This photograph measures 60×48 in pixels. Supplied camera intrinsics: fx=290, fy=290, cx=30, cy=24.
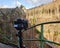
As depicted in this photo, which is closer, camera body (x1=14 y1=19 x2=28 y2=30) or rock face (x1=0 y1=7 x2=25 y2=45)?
camera body (x1=14 y1=19 x2=28 y2=30)

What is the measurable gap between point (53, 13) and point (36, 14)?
5.18 feet

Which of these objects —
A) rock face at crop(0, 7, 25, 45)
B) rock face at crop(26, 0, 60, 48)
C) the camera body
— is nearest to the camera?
the camera body

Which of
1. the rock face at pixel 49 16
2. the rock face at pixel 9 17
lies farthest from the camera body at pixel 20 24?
the rock face at pixel 9 17

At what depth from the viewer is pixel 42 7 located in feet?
29.4

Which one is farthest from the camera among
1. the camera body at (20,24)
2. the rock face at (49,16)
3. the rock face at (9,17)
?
the rock face at (9,17)

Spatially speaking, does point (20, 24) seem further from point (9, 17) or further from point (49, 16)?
point (9, 17)

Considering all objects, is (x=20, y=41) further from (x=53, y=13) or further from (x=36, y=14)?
(x=36, y=14)

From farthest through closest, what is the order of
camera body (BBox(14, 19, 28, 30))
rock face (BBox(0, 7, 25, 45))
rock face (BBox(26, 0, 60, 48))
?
rock face (BBox(0, 7, 25, 45)), rock face (BBox(26, 0, 60, 48)), camera body (BBox(14, 19, 28, 30))

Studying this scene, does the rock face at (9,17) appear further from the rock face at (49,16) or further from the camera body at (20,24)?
the camera body at (20,24)

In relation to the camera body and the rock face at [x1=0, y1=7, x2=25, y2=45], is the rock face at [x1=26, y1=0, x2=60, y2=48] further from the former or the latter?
the camera body

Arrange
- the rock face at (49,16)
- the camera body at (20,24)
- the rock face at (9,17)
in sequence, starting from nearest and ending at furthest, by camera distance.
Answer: the camera body at (20,24) → the rock face at (49,16) → the rock face at (9,17)


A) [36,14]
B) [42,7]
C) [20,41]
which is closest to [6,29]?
[36,14]

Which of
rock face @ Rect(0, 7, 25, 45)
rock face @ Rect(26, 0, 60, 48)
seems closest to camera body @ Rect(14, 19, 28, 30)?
rock face @ Rect(26, 0, 60, 48)

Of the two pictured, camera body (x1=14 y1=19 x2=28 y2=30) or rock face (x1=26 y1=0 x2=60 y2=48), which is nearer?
camera body (x1=14 y1=19 x2=28 y2=30)
